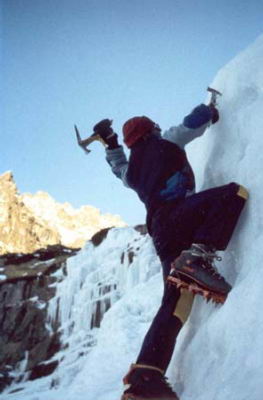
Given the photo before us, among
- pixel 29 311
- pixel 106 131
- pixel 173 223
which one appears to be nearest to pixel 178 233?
pixel 173 223

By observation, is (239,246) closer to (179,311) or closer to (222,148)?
(179,311)

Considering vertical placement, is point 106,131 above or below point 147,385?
above

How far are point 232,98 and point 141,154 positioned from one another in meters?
0.77

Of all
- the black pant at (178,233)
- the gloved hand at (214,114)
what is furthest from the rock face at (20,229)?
the black pant at (178,233)

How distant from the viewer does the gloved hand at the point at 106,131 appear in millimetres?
3672

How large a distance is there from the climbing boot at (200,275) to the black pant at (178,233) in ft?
0.28

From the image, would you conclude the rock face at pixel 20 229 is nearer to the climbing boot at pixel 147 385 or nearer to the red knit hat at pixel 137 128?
the red knit hat at pixel 137 128

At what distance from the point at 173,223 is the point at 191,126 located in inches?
29.4

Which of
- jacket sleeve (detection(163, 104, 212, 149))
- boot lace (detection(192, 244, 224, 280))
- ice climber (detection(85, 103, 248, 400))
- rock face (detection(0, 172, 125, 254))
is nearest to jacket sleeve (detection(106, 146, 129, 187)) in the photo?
ice climber (detection(85, 103, 248, 400))

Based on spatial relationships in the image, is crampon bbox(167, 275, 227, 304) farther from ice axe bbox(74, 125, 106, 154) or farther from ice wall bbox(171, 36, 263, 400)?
ice axe bbox(74, 125, 106, 154)

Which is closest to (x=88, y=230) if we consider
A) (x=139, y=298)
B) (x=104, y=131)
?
(x=139, y=298)

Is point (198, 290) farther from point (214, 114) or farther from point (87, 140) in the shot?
point (87, 140)

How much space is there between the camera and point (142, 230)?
65.2 ft

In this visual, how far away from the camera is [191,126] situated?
321cm
